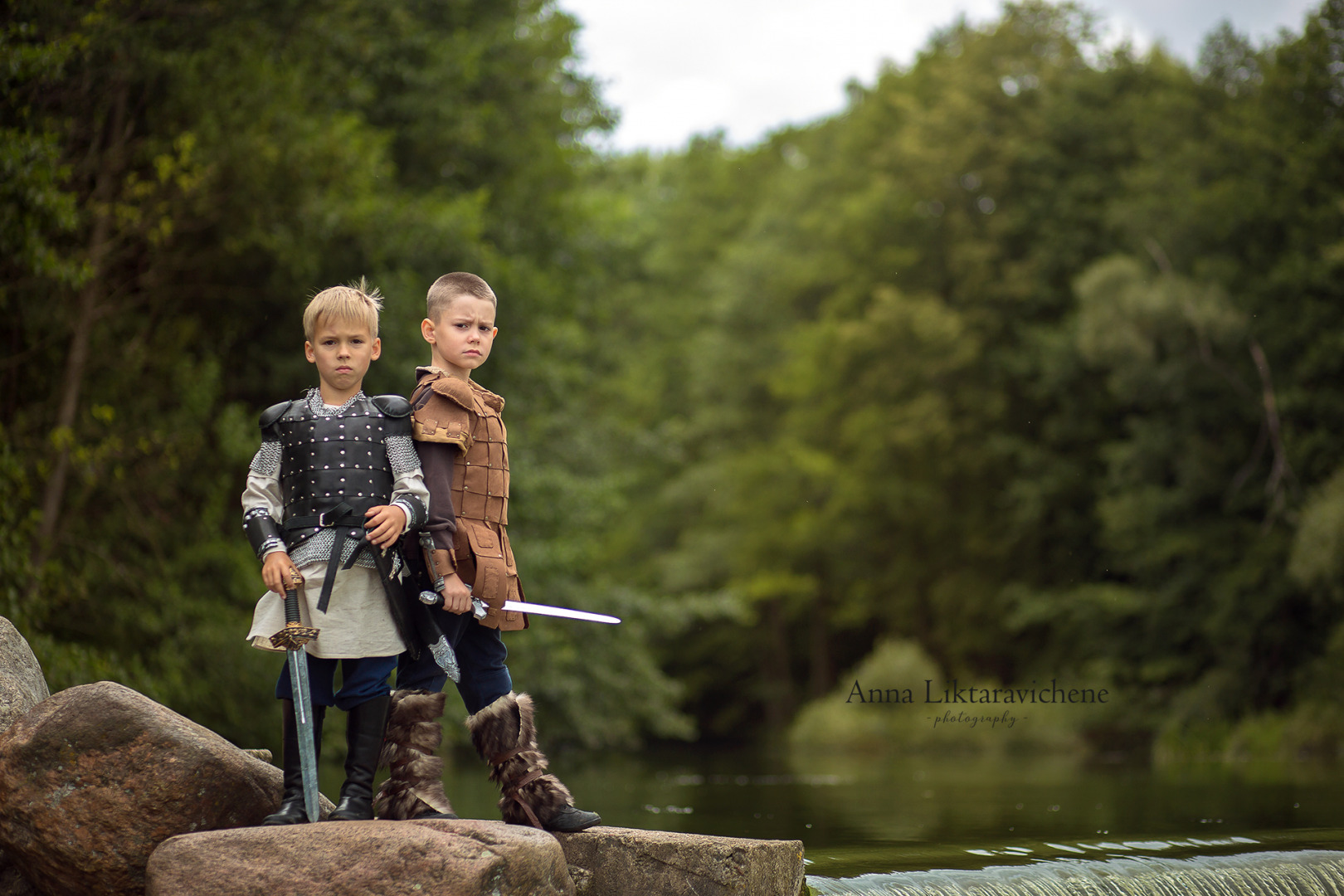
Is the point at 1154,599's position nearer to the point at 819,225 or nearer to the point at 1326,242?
the point at 1326,242

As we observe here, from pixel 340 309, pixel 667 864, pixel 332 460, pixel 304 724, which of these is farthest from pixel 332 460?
pixel 667 864

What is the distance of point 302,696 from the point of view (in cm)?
442

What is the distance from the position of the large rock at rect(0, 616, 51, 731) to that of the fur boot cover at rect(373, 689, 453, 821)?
151cm

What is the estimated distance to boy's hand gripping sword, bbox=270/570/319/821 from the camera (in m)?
4.41

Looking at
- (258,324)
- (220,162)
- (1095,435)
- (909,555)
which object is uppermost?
(220,162)

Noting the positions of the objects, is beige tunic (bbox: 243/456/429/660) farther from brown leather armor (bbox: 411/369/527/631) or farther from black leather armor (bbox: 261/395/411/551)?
brown leather armor (bbox: 411/369/527/631)

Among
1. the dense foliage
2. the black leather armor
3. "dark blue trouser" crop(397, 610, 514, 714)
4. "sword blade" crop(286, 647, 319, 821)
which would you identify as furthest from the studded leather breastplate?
the dense foliage

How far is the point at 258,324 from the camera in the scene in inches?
523

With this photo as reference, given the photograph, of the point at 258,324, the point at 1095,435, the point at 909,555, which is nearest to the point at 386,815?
the point at 258,324

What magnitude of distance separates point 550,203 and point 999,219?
420 inches

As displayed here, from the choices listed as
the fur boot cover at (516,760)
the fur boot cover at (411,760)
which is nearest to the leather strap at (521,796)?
the fur boot cover at (516,760)

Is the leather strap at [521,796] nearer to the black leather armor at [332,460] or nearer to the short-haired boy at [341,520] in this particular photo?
the short-haired boy at [341,520]

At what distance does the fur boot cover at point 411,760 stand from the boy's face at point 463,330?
124 cm

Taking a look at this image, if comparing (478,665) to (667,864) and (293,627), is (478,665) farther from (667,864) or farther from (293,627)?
(667,864)
